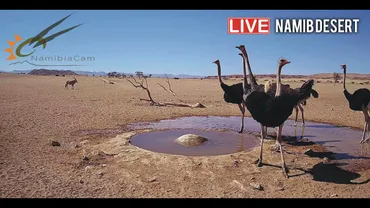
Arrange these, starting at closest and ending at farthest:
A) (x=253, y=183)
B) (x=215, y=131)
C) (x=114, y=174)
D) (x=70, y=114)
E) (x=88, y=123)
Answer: (x=253, y=183) → (x=114, y=174) → (x=215, y=131) → (x=88, y=123) → (x=70, y=114)

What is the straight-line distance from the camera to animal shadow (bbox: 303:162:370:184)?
5.15 meters

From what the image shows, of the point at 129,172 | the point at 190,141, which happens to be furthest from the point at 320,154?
the point at 129,172

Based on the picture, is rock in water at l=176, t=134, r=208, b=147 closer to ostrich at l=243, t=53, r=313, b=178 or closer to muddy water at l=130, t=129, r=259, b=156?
muddy water at l=130, t=129, r=259, b=156

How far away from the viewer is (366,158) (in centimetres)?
635

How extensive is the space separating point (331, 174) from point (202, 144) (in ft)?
9.10

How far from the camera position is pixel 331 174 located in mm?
5414

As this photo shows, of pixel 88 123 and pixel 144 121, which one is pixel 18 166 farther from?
pixel 144 121

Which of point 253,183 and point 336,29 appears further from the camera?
point 336,29

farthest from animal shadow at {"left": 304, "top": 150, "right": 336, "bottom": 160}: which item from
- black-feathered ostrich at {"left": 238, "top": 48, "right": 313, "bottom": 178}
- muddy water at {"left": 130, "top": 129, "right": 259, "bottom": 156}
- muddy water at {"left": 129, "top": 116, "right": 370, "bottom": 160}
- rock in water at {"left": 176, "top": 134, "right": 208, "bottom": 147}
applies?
rock in water at {"left": 176, "top": 134, "right": 208, "bottom": 147}

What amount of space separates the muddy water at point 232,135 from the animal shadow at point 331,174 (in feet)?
2.57

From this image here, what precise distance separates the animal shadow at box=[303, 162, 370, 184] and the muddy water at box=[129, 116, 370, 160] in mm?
784
